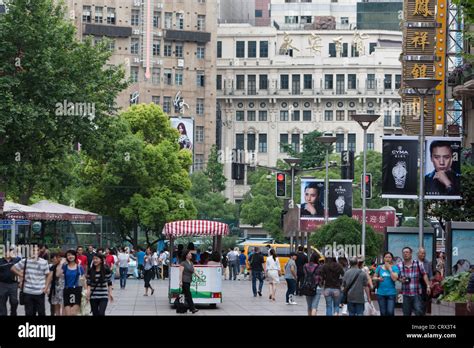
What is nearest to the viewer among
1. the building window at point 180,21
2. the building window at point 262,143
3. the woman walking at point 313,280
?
the woman walking at point 313,280

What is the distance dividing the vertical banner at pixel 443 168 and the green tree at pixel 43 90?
18458mm

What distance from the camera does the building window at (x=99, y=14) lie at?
13412cm

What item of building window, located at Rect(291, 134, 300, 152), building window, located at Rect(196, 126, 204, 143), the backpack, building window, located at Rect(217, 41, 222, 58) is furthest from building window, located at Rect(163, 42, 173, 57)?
the backpack

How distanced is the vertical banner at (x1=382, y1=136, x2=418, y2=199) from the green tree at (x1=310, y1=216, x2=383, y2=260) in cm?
1213

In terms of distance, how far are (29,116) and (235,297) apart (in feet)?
35.7

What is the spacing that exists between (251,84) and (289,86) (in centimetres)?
417

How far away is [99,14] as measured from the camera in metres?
134

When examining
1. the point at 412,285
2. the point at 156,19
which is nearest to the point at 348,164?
the point at 412,285

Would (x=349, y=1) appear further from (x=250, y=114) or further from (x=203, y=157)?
(x=203, y=157)

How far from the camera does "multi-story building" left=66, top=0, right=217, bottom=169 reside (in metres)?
134

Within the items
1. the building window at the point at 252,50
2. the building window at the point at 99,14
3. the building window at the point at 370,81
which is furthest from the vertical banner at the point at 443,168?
the building window at the point at 252,50

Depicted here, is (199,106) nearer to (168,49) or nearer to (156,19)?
(168,49)

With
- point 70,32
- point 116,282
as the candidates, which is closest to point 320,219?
point 116,282

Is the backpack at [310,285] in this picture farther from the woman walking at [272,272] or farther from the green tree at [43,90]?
the green tree at [43,90]
